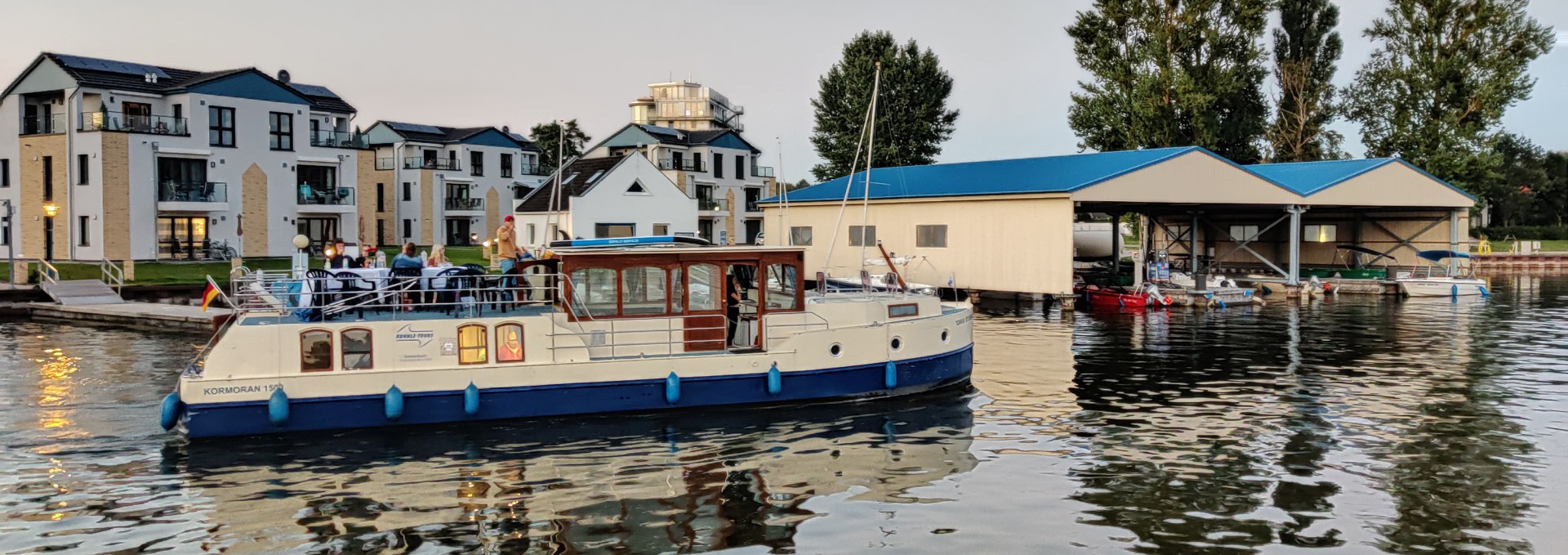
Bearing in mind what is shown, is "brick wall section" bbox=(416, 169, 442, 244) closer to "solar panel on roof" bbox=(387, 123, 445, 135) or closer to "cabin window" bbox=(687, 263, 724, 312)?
"solar panel on roof" bbox=(387, 123, 445, 135)

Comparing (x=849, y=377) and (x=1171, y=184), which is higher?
(x=1171, y=184)

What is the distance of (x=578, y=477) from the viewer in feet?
49.7

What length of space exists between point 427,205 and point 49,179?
2796 cm

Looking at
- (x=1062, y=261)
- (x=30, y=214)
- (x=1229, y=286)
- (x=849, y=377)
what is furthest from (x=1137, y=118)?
(x=30, y=214)

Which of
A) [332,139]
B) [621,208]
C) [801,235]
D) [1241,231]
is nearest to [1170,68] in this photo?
[1241,231]

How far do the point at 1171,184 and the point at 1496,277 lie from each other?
33.1 metres

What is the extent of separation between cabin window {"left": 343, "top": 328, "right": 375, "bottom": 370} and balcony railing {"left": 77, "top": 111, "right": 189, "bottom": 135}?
40343 mm

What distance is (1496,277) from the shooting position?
6538 centimetres

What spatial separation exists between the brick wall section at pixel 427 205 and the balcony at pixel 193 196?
2422 cm

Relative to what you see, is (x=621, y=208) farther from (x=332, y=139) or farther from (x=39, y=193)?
(x=39, y=193)

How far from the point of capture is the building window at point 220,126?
5459 centimetres

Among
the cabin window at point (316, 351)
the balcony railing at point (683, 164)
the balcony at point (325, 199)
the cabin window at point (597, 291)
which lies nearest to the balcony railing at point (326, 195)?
the balcony at point (325, 199)

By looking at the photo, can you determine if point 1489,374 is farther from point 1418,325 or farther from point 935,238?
point 935,238

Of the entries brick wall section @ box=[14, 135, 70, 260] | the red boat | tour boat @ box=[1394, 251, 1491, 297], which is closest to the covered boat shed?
the red boat
